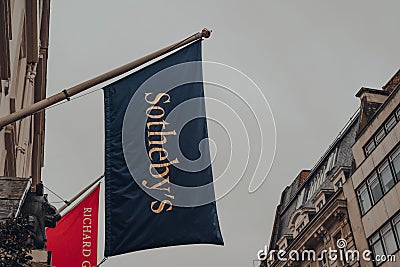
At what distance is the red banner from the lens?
593 inches

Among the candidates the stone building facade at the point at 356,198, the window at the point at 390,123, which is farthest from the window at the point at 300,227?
the window at the point at 390,123

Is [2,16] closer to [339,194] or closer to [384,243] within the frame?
[384,243]

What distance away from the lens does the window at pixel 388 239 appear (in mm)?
28812

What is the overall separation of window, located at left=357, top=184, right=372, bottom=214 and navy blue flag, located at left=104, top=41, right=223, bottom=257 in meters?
23.5

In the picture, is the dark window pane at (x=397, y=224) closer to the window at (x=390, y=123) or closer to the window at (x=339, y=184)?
the window at (x=390, y=123)

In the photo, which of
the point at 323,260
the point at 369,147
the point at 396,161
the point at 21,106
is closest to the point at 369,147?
the point at 369,147

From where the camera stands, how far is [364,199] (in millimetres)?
32562

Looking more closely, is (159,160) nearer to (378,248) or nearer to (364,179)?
(378,248)

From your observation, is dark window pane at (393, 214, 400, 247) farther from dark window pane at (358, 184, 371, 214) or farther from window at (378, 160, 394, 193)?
dark window pane at (358, 184, 371, 214)

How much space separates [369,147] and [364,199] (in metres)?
3.03

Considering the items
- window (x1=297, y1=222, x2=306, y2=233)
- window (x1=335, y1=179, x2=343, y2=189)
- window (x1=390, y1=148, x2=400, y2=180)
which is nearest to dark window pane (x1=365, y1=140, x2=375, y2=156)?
window (x1=390, y1=148, x2=400, y2=180)

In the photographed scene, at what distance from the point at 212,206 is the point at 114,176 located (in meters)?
1.83

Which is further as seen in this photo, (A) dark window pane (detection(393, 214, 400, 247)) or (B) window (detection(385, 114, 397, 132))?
(B) window (detection(385, 114, 397, 132))

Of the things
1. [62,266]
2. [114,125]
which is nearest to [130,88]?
[114,125]
